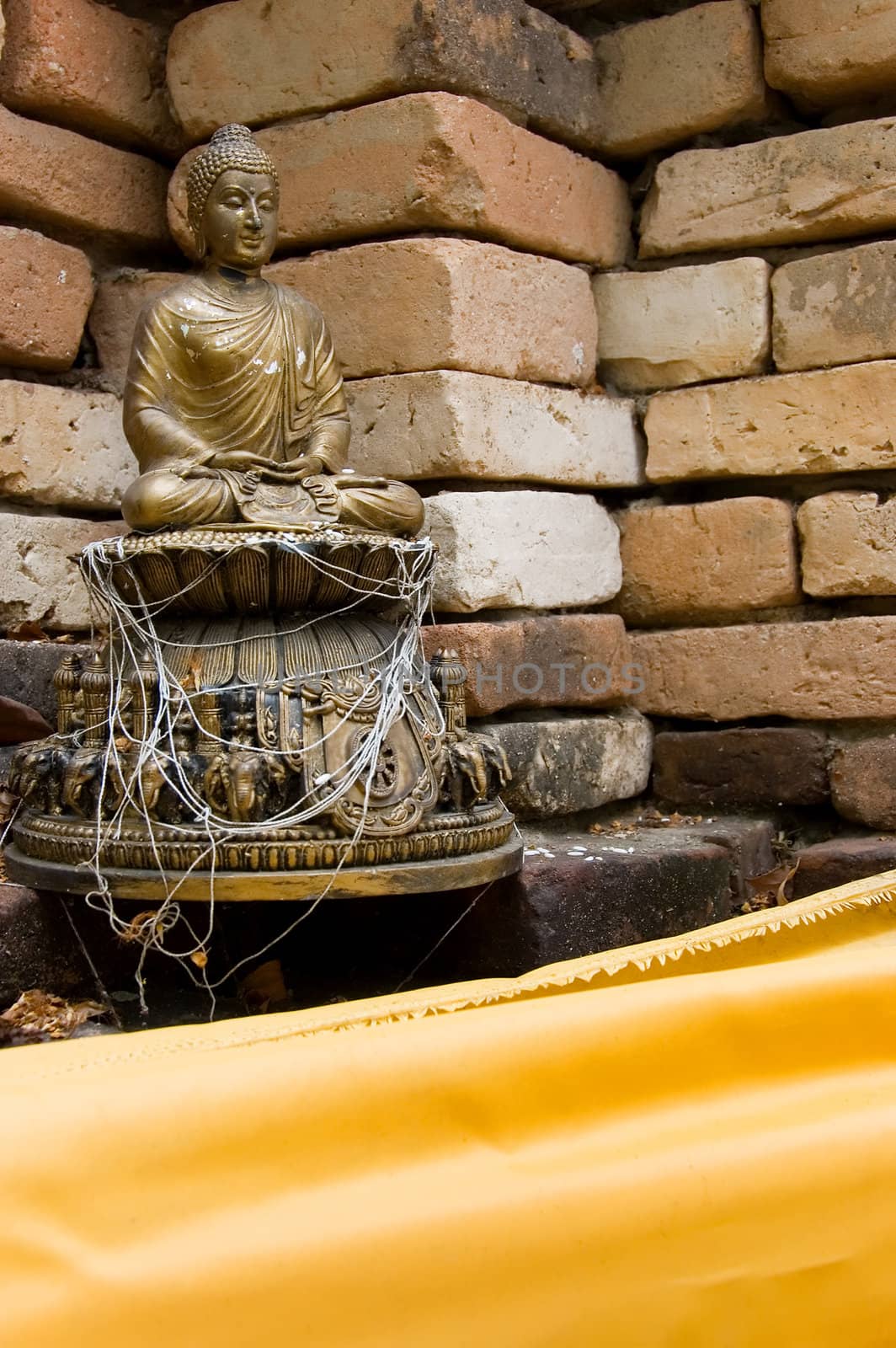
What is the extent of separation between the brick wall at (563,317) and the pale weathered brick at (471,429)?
0.01 metres

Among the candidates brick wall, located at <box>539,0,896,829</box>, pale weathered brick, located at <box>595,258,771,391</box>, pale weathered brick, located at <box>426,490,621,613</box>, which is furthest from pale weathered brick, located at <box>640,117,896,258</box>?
pale weathered brick, located at <box>426,490,621,613</box>

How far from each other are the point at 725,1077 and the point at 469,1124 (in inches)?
17.0

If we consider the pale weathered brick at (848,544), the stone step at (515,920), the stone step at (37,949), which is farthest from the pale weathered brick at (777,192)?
the stone step at (37,949)

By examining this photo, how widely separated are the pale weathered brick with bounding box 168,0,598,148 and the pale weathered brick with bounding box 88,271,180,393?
0.53 m

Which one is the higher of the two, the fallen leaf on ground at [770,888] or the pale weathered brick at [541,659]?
the pale weathered brick at [541,659]

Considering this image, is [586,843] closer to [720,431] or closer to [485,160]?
[720,431]

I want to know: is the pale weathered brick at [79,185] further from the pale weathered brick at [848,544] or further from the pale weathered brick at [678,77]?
the pale weathered brick at [848,544]

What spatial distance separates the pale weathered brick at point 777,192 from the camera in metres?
4.29

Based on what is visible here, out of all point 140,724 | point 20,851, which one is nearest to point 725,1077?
point 140,724

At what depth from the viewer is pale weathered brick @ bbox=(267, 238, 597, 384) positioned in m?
4.08

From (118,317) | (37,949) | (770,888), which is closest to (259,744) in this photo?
(37,949)

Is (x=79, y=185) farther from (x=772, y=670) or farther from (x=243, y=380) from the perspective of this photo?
(x=772, y=670)

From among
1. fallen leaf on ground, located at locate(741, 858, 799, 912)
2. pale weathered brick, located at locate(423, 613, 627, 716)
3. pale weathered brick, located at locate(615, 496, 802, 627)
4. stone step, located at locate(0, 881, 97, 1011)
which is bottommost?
fallen leaf on ground, located at locate(741, 858, 799, 912)

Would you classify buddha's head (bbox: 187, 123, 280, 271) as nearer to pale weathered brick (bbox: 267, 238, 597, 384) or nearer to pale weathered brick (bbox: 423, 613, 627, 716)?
pale weathered brick (bbox: 267, 238, 597, 384)
